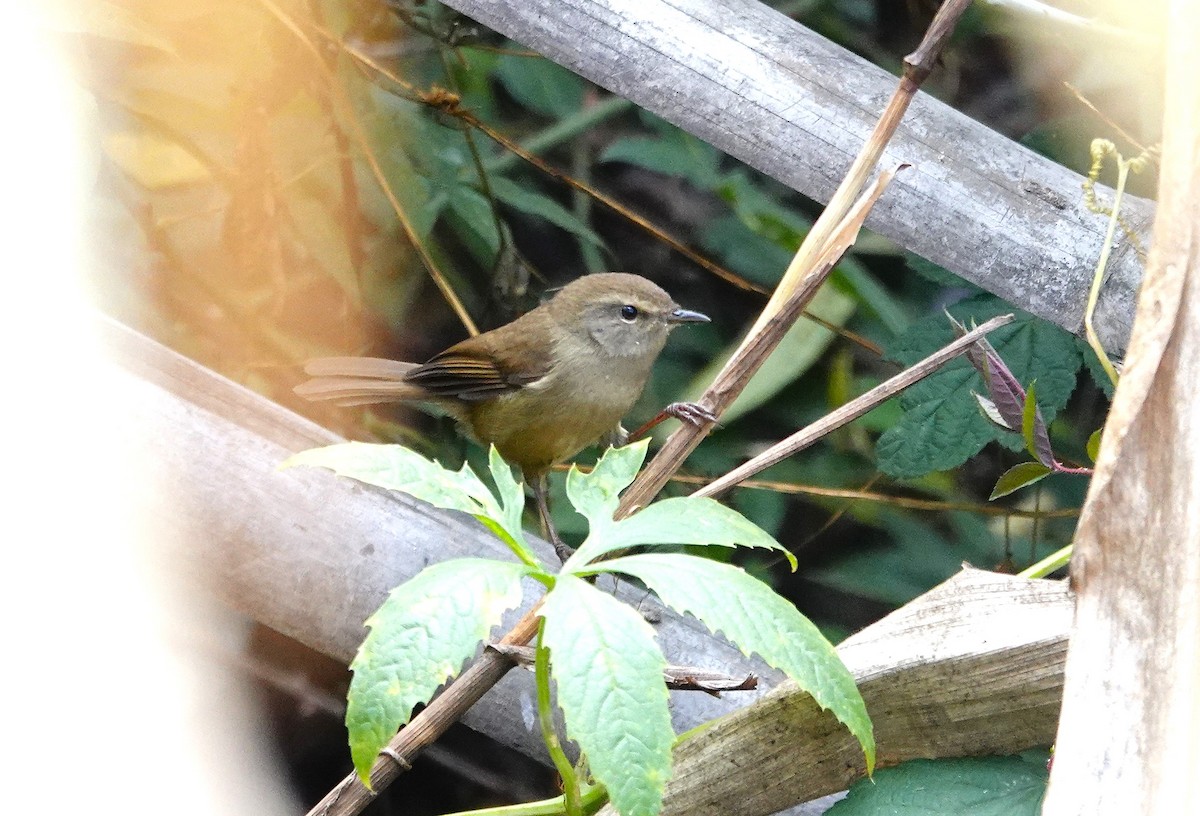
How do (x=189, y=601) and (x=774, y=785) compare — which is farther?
(x=189, y=601)

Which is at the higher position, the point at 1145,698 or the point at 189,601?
the point at 1145,698

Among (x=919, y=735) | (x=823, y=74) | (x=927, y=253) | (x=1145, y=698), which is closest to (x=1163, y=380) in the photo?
(x=1145, y=698)

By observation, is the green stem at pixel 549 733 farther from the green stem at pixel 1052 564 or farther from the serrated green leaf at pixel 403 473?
the green stem at pixel 1052 564

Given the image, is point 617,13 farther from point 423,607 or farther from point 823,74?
point 423,607

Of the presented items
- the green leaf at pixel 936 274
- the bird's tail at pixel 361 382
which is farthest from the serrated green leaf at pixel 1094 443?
the bird's tail at pixel 361 382

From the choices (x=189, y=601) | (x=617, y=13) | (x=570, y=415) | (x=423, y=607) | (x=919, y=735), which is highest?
(x=617, y=13)

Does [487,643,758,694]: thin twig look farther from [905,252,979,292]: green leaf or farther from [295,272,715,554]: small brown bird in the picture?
[295,272,715,554]: small brown bird

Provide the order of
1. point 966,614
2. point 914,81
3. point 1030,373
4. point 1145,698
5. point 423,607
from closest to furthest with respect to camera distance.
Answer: point 1145,698 < point 423,607 < point 966,614 < point 914,81 < point 1030,373

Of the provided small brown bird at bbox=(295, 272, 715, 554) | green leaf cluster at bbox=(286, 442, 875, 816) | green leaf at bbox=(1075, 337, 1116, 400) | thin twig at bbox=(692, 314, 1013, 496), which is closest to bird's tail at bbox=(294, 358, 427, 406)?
small brown bird at bbox=(295, 272, 715, 554)
